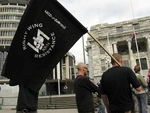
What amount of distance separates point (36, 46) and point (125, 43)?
46193mm

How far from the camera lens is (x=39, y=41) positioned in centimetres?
351

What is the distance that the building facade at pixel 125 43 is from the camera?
45281 millimetres

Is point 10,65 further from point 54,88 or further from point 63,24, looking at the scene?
point 54,88

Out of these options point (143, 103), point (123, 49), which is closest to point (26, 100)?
point (143, 103)

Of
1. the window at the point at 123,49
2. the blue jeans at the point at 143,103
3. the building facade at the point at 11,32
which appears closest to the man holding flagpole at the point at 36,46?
the blue jeans at the point at 143,103

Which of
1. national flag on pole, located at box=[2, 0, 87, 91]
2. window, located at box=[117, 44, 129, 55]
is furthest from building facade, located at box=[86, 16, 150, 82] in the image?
national flag on pole, located at box=[2, 0, 87, 91]

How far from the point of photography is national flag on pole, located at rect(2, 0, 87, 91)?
3441 millimetres

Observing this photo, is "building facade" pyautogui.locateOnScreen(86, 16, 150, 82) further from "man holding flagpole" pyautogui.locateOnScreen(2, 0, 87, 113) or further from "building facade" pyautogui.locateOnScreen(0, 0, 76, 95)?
"man holding flagpole" pyautogui.locateOnScreen(2, 0, 87, 113)

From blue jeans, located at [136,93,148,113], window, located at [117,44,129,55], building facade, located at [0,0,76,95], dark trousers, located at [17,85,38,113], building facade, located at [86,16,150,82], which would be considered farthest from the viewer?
building facade, located at [0,0,76,95]

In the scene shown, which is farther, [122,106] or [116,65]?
[116,65]

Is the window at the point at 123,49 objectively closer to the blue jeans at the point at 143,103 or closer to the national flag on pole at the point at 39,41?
the blue jeans at the point at 143,103

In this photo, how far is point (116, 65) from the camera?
363 centimetres

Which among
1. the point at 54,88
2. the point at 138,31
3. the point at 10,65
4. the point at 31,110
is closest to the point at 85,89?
the point at 31,110

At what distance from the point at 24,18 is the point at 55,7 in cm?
58
